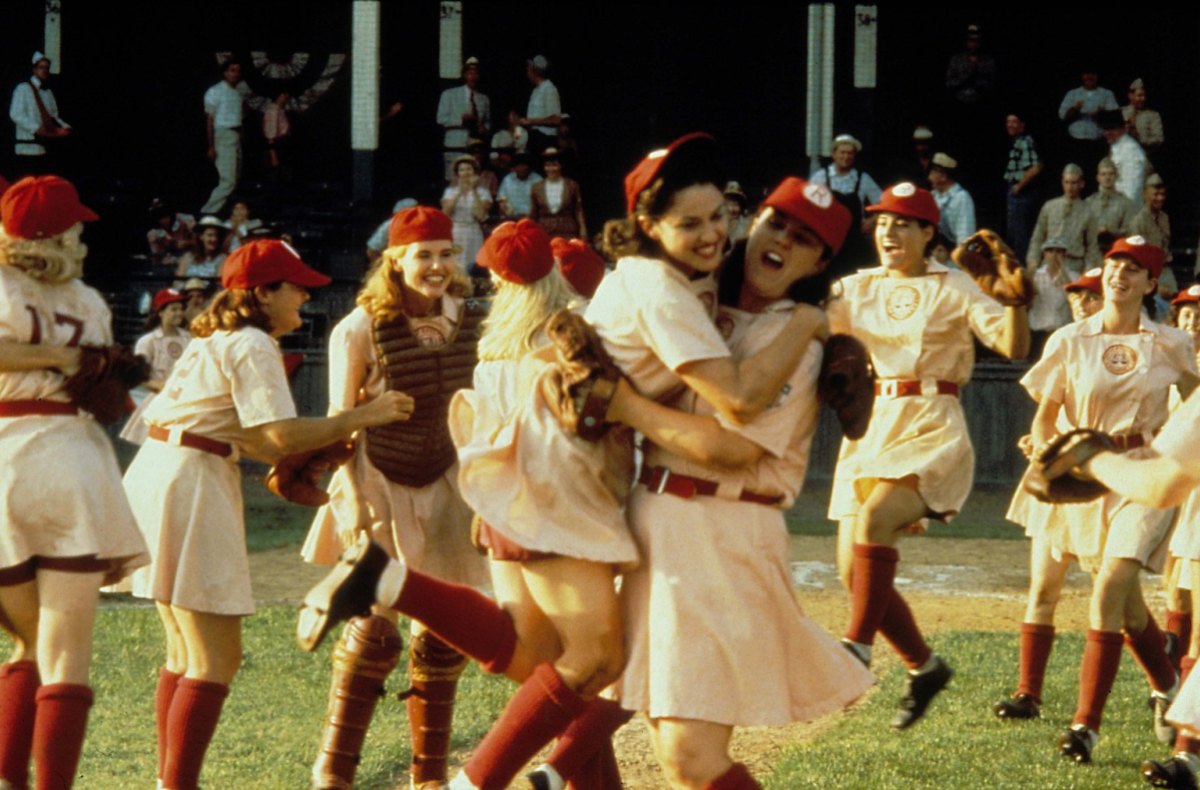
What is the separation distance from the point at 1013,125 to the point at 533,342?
13850mm

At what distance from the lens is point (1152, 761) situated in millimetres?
6879

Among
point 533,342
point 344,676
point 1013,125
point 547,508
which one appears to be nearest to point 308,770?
point 344,676

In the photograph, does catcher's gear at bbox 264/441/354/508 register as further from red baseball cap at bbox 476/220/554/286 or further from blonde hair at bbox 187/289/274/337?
Answer: red baseball cap at bbox 476/220/554/286

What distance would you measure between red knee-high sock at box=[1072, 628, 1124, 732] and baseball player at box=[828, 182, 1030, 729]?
0.49m

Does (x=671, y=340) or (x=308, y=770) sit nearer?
(x=671, y=340)

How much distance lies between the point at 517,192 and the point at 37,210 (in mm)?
13196

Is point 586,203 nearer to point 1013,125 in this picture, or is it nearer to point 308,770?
point 1013,125

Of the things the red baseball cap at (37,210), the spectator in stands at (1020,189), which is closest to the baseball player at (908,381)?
the red baseball cap at (37,210)

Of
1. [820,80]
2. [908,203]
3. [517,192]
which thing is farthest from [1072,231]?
[908,203]

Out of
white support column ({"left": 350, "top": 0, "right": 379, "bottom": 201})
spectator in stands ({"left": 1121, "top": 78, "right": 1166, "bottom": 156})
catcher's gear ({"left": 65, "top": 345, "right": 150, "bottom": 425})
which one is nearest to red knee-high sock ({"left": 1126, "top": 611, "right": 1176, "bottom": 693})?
catcher's gear ({"left": 65, "top": 345, "right": 150, "bottom": 425})

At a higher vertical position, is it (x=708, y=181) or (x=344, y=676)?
(x=708, y=181)

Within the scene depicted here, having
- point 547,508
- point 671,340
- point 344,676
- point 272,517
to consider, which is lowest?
point 272,517

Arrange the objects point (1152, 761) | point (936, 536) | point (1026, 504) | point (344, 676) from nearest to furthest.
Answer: point (344, 676)
point (1152, 761)
point (1026, 504)
point (936, 536)

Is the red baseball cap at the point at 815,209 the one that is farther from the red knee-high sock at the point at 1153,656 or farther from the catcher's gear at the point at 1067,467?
the red knee-high sock at the point at 1153,656
